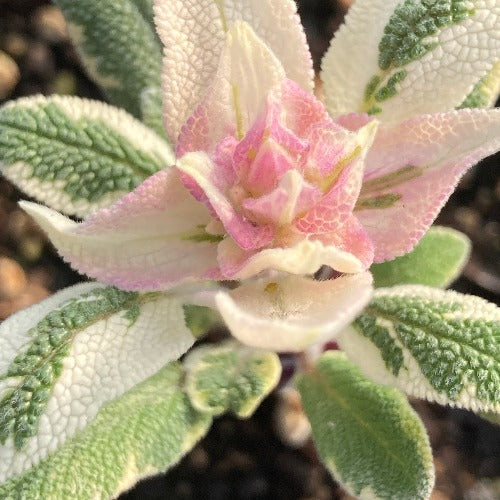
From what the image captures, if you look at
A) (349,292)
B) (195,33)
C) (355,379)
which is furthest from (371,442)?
(195,33)

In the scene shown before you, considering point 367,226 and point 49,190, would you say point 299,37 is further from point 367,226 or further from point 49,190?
point 49,190

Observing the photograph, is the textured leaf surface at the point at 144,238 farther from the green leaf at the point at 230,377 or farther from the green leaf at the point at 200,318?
the green leaf at the point at 230,377

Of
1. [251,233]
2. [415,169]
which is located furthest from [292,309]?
[415,169]

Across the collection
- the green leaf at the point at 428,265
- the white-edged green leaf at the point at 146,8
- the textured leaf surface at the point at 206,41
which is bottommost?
the green leaf at the point at 428,265

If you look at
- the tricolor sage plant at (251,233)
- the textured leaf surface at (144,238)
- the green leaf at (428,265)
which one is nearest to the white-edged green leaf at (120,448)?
the tricolor sage plant at (251,233)

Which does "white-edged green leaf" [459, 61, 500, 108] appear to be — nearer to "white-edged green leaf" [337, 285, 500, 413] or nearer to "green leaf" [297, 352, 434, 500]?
"white-edged green leaf" [337, 285, 500, 413]

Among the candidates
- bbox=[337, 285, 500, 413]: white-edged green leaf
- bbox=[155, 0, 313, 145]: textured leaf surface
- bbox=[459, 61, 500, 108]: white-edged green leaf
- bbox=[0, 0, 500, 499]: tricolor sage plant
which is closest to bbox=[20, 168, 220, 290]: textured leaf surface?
bbox=[0, 0, 500, 499]: tricolor sage plant

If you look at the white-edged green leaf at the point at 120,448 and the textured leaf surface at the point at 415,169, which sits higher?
the textured leaf surface at the point at 415,169
